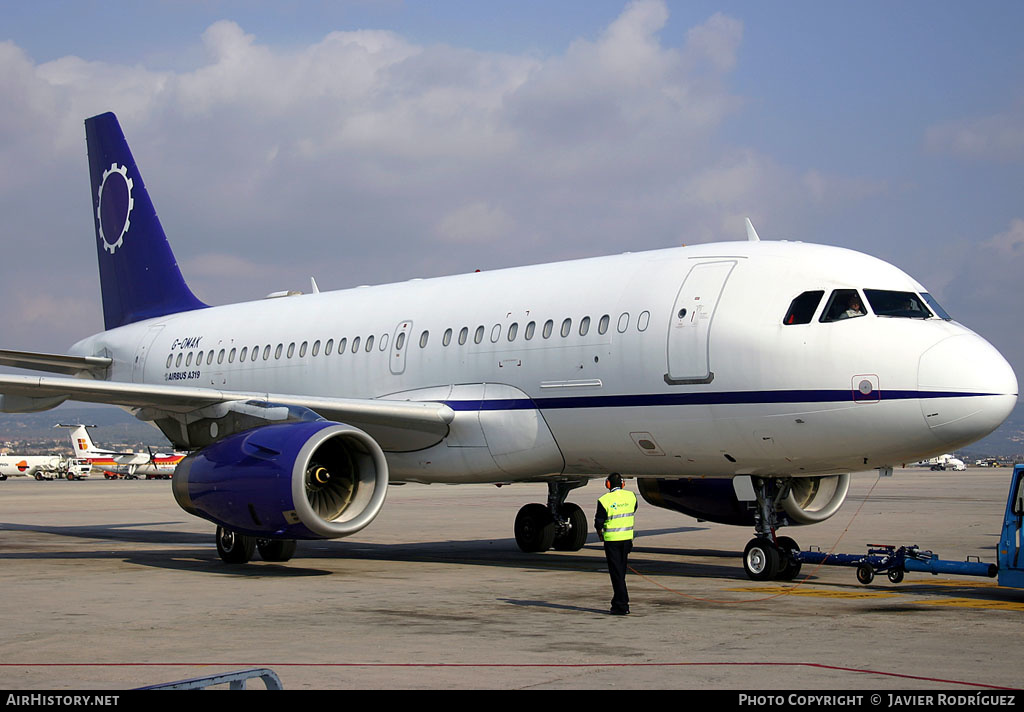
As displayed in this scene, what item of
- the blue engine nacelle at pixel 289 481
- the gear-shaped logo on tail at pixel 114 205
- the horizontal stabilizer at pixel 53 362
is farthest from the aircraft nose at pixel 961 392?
the gear-shaped logo on tail at pixel 114 205

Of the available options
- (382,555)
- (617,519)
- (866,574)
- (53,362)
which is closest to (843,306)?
(866,574)

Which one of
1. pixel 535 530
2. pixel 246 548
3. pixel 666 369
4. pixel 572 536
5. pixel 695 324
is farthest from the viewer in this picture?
pixel 572 536

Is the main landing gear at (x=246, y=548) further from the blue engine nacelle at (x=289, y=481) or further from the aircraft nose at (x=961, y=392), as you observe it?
the aircraft nose at (x=961, y=392)

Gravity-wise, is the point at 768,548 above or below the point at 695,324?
below

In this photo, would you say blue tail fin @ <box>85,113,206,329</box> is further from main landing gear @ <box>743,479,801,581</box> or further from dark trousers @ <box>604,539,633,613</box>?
dark trousers @ <box>604,539,633,613</box>

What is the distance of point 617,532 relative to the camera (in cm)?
1203

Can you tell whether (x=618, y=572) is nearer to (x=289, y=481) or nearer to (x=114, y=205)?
(x=289, y=481)

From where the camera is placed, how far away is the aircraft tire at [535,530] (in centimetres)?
1908

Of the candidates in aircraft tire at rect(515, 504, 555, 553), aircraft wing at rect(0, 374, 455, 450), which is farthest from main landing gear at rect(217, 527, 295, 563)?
aircraft tire at rect(515, 504, 555, 553)

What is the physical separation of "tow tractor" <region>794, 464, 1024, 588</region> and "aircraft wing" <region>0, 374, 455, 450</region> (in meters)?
5.42

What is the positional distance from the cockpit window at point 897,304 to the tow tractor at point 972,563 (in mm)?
2053

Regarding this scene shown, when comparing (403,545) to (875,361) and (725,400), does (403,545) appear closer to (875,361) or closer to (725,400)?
(725,400)

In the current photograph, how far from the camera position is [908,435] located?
503 inches

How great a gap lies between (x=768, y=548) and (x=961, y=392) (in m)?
3.16
